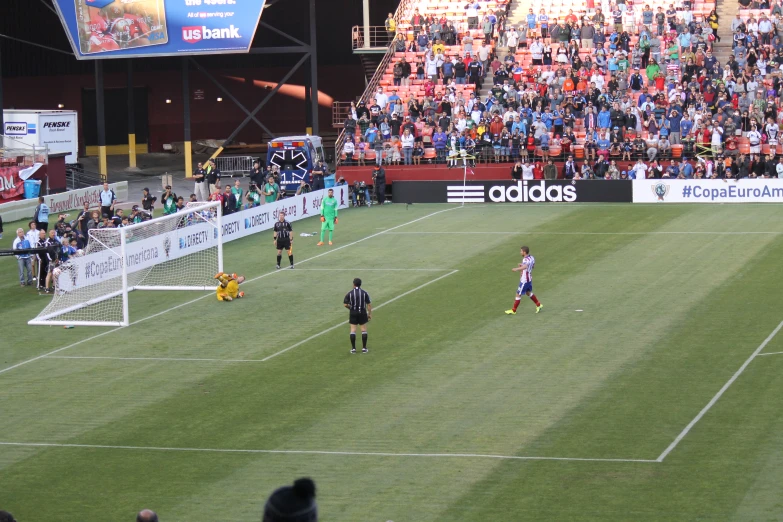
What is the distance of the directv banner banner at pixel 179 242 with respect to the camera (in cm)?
2911

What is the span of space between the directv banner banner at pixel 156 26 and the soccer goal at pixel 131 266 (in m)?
15.0

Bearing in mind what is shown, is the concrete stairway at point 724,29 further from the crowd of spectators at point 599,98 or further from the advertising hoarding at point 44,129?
the advertising hoarding at point 44,129

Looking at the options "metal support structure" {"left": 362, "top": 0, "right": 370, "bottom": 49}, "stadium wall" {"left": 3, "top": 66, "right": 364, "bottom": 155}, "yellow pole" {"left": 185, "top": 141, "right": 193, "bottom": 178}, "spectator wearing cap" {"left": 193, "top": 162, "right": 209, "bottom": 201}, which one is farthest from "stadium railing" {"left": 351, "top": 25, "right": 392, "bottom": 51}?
"spectator wearing cap" {"left": 193, "top": 162, "right": 209, "bottom": 201}

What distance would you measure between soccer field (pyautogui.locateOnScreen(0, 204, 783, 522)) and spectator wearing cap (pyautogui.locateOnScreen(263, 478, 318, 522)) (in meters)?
8.58

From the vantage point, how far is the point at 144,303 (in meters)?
30.2

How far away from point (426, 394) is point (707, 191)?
2605 cm

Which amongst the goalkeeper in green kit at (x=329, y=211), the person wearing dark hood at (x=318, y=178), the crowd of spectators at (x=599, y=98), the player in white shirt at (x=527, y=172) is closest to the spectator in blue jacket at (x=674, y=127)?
the crowd of spectators at (x=599, y=98)

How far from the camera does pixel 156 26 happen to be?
5025cm

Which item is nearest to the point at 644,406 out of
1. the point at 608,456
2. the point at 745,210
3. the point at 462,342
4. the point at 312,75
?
the point at 608,456

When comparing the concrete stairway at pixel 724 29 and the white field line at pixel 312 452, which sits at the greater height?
the concrete stairway at pixel 724 29

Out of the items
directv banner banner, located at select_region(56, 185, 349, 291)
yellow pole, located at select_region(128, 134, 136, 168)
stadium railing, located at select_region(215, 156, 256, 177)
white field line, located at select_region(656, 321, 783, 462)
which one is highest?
yellow pole, located at select_region(128, 134, 136, 168)

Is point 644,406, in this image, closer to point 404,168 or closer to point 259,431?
point 259,431

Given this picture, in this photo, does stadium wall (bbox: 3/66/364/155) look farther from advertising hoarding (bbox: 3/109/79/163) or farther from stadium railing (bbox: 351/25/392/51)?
advertising hoarding (bbox: 3/109/79/163)

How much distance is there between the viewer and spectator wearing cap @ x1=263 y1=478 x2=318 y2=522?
21.6ft
